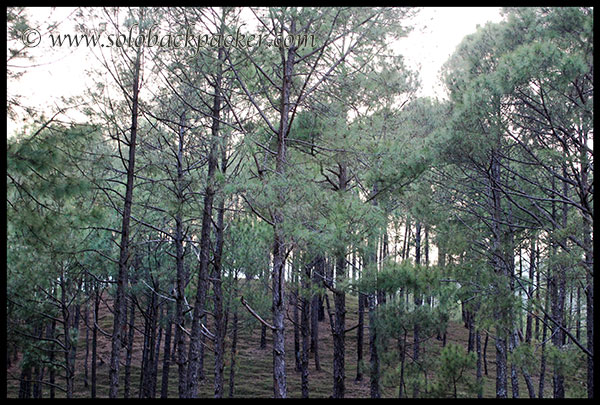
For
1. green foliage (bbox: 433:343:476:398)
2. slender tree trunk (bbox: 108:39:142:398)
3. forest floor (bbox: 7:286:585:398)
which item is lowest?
forest floor (bbox: 7:286:585:398)

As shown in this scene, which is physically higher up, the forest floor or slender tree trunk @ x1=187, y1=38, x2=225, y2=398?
slender tree trunk @ x1=187, y1=38, x2=225, y2=398

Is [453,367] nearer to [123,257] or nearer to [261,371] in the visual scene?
[123,257]

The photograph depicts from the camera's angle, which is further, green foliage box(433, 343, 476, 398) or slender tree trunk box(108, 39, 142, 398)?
green foliage box(433, 343, 476, 398)

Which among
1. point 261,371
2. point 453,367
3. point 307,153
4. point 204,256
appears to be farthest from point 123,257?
point 261,371

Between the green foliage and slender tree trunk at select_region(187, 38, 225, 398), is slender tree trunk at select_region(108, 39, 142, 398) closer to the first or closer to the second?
slender tree trunk at select_region(187, 38, 225, 398)

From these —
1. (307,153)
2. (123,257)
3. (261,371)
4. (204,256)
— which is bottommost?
(261,371)

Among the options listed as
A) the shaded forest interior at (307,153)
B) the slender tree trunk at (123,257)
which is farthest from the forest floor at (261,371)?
the slender tree trunk at (123,257)

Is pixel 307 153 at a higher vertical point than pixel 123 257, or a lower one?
higher

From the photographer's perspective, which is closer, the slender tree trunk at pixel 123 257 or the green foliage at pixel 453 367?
the slender tree trunk at pixel 123 257

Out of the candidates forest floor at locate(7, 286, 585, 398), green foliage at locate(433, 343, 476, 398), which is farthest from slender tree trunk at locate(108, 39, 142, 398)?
green foliage at locate(433, 343, 476, 398)

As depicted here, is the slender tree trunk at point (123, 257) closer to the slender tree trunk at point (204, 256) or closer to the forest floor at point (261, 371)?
the slender tree trunk at point (204, 256)

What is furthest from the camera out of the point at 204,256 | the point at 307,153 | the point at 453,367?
the point at 453,367
